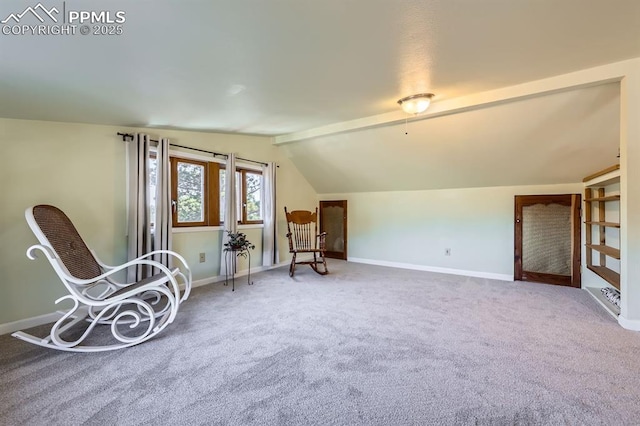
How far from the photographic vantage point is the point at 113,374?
182 centimetres

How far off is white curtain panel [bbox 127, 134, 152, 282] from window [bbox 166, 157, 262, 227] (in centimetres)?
47

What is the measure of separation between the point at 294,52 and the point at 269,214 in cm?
318

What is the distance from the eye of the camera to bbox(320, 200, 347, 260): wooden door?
19.6 ft

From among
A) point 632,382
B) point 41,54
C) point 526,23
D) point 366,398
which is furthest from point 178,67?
point 632,382

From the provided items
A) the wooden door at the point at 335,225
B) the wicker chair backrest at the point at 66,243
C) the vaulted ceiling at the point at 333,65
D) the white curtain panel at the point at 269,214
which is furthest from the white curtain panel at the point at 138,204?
the wooden door at the point at 335,225

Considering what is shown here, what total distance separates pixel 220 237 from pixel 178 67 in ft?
8.77

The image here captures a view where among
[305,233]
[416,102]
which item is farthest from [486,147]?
[305,233]

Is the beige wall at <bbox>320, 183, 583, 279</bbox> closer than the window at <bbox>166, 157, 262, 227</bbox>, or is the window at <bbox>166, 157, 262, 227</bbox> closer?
the window at <bbox>166, 157, 262, 227</bbox>

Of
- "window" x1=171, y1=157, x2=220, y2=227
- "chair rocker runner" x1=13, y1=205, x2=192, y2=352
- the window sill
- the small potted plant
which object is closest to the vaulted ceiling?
"window" x1=171, y1=157, x2=220, y2=227

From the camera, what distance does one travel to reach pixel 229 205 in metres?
4.13

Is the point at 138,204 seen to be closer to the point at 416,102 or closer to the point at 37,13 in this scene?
the point at 37,13

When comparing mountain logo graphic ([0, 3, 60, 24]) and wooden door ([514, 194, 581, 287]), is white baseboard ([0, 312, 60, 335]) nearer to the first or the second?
mountain logo graphic ([0, 3, 60, 24])

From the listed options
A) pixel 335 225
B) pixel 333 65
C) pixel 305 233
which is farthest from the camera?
pixel 335 225

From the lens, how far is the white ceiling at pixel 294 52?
152 cm
